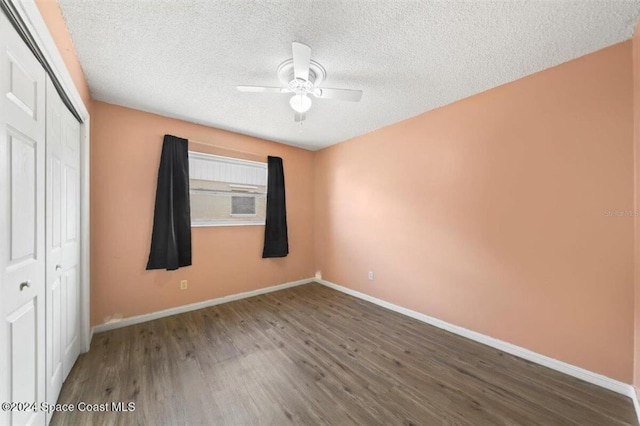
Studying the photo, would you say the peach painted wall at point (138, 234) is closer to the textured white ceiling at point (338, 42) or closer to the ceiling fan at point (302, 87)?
the textured white ceiling at point (338, 42)

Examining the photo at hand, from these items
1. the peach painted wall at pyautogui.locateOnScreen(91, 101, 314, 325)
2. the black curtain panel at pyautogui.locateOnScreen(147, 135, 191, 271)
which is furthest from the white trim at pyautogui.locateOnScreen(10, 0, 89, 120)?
the black curtain panel at pyautogui.locateOnScreen(147, 135, 191, 271)

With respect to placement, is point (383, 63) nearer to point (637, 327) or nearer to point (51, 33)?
point (51, 33)

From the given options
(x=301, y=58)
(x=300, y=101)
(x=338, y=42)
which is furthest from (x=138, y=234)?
(x=338, y=42)

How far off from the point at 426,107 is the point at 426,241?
1578 millimetres

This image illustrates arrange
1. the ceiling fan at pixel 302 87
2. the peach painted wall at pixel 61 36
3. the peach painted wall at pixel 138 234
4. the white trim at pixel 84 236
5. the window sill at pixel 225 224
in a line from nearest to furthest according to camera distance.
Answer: the peach painted wall at pixel 61 36, the ceiling fan at pixel 302 87, the white trim at pixel 84 236, the peach painted wall at pixel 138 234, the window sill at pixel 225 224

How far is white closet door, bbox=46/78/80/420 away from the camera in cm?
143

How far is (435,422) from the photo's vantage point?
1.45 meters

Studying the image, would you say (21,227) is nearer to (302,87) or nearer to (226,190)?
(302,87)

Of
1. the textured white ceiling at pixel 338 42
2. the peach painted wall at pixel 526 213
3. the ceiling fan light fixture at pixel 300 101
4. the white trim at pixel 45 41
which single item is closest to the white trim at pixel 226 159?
the textured white ceiling at pixel 338 42

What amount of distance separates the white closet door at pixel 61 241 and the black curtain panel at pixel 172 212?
80cm

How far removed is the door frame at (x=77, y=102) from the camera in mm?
1030

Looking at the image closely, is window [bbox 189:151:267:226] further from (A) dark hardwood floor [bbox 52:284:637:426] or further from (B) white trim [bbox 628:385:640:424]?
(B) white trim [bbox 628:385:640:424]

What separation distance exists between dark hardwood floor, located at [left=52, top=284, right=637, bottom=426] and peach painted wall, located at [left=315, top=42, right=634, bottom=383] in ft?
1.22


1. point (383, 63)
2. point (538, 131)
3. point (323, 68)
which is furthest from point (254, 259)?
point (538, 131)
